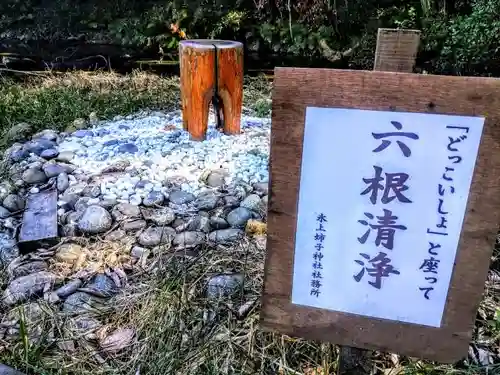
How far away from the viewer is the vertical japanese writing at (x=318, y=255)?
3.73 feet

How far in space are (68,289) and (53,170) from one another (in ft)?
3.43

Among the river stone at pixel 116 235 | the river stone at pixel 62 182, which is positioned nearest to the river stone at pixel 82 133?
the river stone at pixel 62 182

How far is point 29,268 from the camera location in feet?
6.95

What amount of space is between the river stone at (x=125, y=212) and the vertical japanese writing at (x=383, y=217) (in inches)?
56.8

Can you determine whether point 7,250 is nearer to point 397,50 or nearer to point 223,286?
point 223,286

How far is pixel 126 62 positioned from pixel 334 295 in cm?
598

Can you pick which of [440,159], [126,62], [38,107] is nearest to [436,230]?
[440,159]

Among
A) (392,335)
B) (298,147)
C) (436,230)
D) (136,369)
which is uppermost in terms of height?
(298,147)

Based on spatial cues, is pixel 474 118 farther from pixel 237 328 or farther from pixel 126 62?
pixel 126 62

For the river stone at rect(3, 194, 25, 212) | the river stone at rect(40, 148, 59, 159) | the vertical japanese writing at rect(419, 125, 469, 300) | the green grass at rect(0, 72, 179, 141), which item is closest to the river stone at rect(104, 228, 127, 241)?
the river stone at rect(3, 194, 25, 212)

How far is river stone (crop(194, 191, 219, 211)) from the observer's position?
2402mm

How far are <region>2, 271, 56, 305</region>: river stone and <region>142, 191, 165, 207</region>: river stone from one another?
57 centimetres

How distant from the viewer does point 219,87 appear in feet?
10.0

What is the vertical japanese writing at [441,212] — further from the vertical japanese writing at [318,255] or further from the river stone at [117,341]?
the river stone at [117,341]
